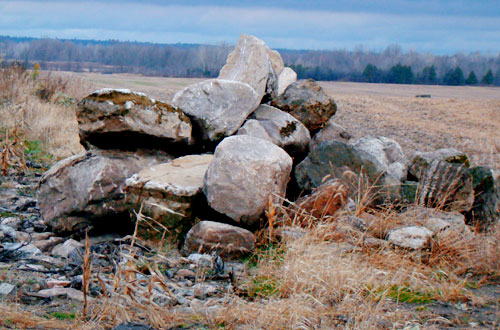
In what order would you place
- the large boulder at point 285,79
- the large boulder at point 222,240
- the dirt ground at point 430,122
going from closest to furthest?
the large boulder at point 222,240, the large boulder at point 285,79, the dirt ground at point 430,122

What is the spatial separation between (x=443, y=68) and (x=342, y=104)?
38.3 m

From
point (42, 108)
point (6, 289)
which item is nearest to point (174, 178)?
point (6, 289)

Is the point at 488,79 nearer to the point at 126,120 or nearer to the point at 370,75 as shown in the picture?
the point at 370,75

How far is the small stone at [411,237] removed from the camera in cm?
561

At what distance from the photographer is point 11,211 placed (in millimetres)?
7293

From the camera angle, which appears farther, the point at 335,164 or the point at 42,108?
the point at 42,108

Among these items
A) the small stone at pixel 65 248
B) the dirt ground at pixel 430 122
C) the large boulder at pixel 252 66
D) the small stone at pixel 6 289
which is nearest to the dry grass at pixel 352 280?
the small stone at pixel 6 289

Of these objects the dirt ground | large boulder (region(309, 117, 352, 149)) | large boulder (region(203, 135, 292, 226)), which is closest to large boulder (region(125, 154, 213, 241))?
large boulder (region(203, 135, 292, 226))

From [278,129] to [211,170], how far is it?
6.23 ft

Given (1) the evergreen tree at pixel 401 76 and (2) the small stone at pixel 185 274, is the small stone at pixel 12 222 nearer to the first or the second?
(2) the small stone at pixel 185 274

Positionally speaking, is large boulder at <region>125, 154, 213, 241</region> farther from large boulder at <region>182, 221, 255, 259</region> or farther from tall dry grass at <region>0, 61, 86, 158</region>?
tall dry grass at <region>0, 61, 86, 158</region>

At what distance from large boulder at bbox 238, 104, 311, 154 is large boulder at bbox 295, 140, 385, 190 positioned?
609 millimetres

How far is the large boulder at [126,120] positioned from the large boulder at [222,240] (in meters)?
1.54

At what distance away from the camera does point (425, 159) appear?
7602 mm
